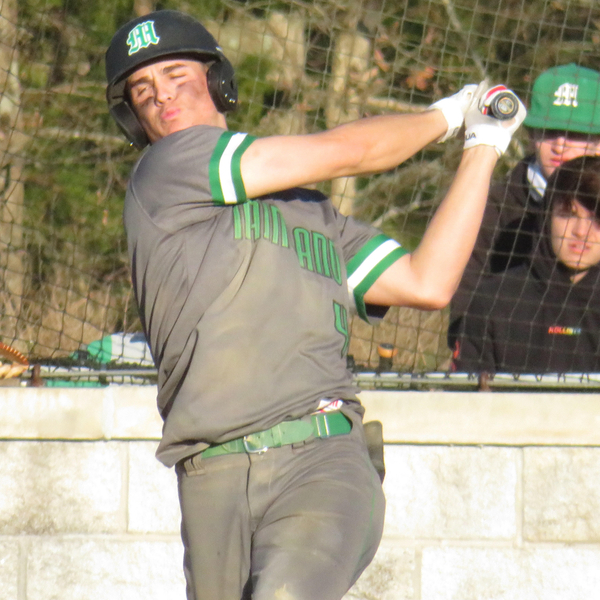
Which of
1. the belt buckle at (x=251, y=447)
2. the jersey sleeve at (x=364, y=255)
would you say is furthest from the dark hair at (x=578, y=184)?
the belt buckle at (x=251, y=447)

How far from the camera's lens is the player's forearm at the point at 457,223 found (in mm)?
2412

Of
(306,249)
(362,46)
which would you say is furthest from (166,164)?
(362,46)

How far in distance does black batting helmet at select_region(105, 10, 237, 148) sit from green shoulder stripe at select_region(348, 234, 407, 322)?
1.84 feet

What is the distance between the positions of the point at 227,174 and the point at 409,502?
5.90 ft

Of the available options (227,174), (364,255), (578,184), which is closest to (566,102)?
(578,184)

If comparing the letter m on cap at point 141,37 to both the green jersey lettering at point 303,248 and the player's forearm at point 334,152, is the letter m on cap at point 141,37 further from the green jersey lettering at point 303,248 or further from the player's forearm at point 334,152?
the green jersey lettering at point 303,248

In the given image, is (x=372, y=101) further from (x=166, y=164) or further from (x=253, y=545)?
(x=253, y=545)

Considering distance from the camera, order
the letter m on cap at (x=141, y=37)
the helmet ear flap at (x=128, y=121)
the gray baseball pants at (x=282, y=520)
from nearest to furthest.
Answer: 1. the gray baseball pants at (x=282, y=520)
2. the letter m on cap at (x=141, y=37)
3. the helmet ear flap at (x=128, y=121)

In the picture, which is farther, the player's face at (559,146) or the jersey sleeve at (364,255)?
the player's face at (559,146)

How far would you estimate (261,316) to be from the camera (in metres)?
2.34

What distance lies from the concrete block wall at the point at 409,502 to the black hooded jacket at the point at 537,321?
278 mm

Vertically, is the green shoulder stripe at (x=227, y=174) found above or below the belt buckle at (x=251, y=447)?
above

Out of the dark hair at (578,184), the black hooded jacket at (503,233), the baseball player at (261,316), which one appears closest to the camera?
the baseball player at (261,316)

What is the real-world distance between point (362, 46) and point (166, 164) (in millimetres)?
2868
